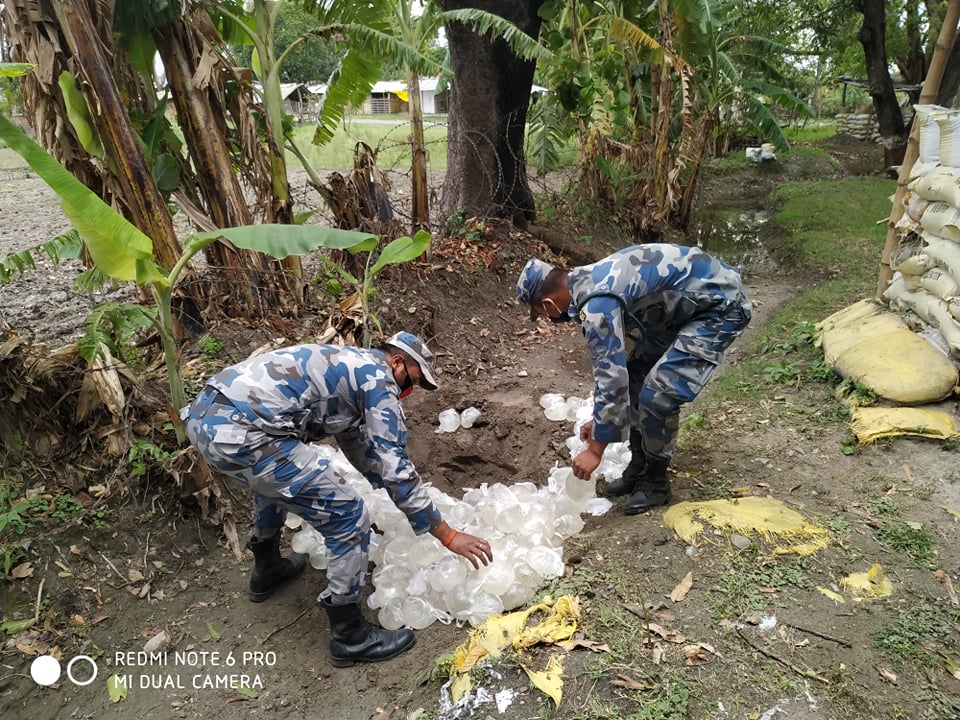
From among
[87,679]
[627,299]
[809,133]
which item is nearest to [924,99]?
[627,299]

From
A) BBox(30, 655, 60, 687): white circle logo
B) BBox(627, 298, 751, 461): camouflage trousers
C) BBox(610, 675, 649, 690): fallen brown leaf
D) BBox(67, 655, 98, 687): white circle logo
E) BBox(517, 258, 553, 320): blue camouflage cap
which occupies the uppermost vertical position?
BBox(517, 258, 553, 320): blue camouflage cap

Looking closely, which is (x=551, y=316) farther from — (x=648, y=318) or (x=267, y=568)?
(x=267, y=568)

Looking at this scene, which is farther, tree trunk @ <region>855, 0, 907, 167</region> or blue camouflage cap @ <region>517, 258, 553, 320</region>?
tree trunk @ <region>855, 0, 907, 167</region>

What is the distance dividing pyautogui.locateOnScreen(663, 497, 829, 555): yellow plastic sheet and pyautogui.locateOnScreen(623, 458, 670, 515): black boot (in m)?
0.15

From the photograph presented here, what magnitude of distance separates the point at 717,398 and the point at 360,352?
2.94 m

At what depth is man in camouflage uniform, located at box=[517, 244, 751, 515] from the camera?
2787mm

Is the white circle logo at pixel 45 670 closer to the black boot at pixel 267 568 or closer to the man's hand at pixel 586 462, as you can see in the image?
the black boot at pixel 267 568

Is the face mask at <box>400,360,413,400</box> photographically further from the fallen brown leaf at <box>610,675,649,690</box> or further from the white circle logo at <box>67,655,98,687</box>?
the white circle logo at <box>67,655,98,687</box>

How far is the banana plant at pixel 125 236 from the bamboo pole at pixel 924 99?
384 centimetres

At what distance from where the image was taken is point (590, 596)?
2619mm

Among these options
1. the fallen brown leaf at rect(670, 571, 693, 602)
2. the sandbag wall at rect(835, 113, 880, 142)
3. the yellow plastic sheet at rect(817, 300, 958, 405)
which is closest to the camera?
the fallen brown leaf at rect(670, 571, 693, 602)

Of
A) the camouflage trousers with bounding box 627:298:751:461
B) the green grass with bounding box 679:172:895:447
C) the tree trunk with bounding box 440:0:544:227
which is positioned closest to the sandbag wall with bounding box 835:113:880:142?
the green grass with bounding box 679:172:895:447

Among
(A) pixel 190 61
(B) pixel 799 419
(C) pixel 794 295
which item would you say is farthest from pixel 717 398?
(A) pixel 190 61

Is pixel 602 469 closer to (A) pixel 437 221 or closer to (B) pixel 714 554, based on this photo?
(B) pixel 714 554
